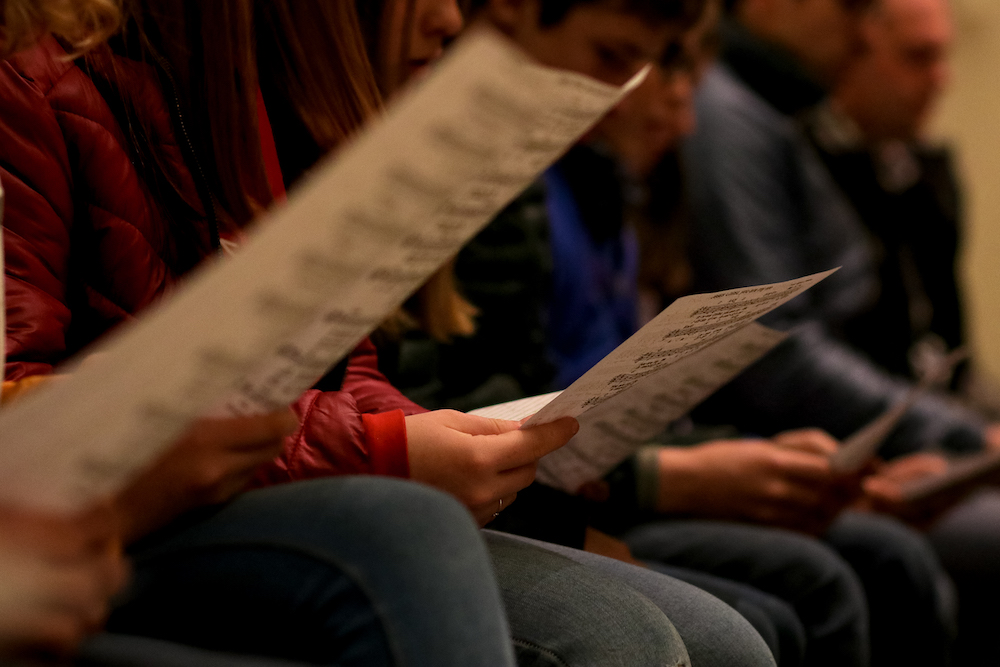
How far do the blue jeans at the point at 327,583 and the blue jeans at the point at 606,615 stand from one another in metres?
0.13

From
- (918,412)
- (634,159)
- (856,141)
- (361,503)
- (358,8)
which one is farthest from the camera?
(856,141)

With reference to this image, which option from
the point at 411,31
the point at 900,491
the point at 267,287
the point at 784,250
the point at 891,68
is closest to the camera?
the point at 267,287

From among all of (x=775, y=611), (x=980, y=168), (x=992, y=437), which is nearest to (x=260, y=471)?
(x=775, y=611)

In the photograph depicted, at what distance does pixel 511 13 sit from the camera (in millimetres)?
1169

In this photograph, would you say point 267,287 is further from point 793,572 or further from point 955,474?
point 955,474

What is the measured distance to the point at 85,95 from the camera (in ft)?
2.02

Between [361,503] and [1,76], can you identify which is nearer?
[361,503]

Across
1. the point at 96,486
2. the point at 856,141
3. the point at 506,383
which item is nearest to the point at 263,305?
the point at 96,486

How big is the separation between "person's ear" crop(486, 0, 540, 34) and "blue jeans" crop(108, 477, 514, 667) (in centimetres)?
83

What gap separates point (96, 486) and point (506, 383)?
66cm

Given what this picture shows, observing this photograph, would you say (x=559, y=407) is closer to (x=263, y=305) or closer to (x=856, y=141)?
(x=263, y=305)

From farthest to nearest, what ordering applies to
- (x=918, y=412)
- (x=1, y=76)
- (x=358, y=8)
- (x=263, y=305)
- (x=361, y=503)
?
(x=918, y=412) → (x=358, y=8) → (x=1, y=76) → (x=361, y=503) → (x=263, y=305)

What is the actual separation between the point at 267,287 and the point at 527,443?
0.27m

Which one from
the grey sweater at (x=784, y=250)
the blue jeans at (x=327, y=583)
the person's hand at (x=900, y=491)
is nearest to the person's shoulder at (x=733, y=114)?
the grey sweater at (x=784, y=250)
